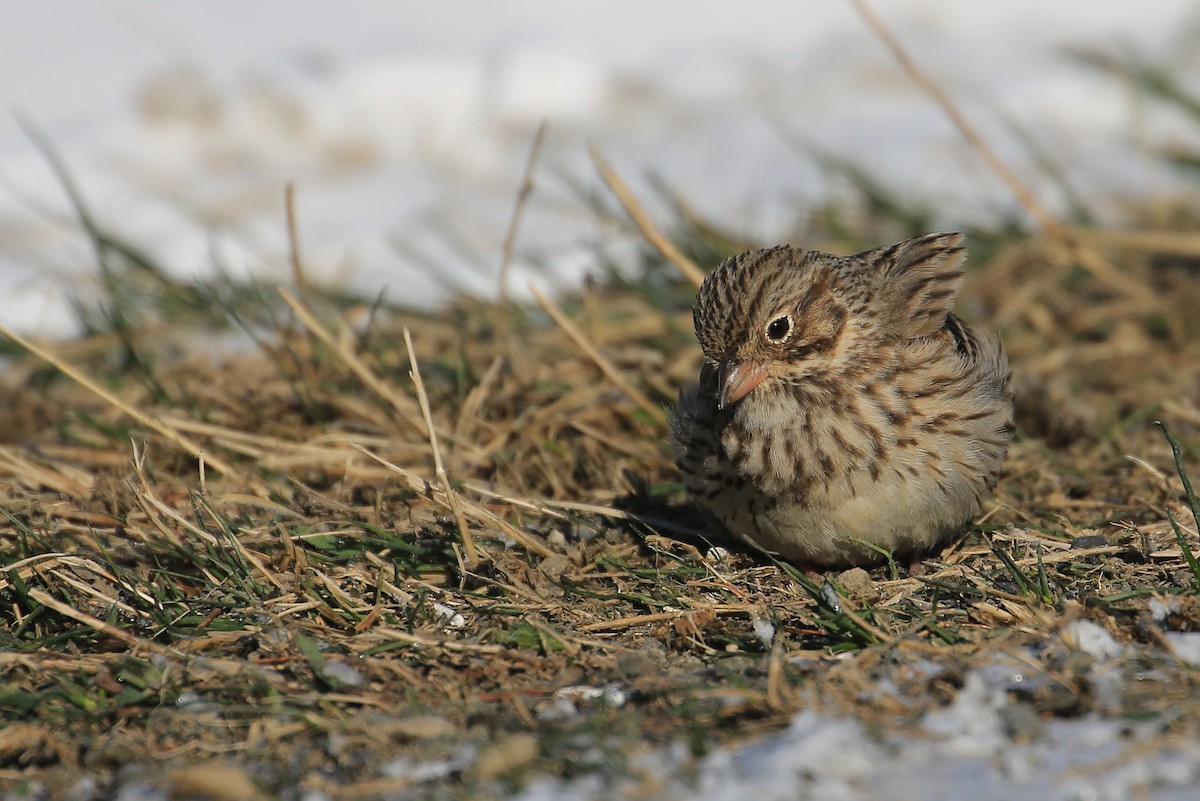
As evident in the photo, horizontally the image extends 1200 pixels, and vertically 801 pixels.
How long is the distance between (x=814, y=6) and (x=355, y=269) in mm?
6604

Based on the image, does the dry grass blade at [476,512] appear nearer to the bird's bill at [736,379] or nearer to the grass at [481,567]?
the grass at [481,567]

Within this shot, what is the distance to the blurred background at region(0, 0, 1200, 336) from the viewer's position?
850 centimetres

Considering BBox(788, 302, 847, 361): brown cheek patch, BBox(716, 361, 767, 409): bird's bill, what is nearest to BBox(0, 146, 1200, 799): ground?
BBox(716, 361, 767, 409): bird's bill

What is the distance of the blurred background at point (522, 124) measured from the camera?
8500 millimetres

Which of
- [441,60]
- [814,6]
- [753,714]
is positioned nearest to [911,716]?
[753,714]

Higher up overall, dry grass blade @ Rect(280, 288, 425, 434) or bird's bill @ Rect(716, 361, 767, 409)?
bird's bill @ Rect(716, 361, 767, 409)

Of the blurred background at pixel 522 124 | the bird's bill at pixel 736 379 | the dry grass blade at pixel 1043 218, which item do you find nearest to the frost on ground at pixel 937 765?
the bird's bill at pixel 736 379

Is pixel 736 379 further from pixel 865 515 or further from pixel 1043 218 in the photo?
pixel 1043 218

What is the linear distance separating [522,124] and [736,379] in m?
7.35

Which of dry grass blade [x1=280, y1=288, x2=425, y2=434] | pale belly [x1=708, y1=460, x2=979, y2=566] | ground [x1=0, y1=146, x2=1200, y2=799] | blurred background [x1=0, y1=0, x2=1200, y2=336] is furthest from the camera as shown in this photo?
blurred background [x1=0, y1=0, x2=1200, y2=336]

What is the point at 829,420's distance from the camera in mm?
4242

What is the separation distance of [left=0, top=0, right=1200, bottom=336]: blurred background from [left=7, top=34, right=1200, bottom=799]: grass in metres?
1.35

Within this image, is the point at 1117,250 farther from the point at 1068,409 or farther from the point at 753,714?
the point at 753,714

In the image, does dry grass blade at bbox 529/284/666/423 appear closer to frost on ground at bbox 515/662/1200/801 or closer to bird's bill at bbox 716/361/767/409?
bird's bill at bbox 716/361/767/409
